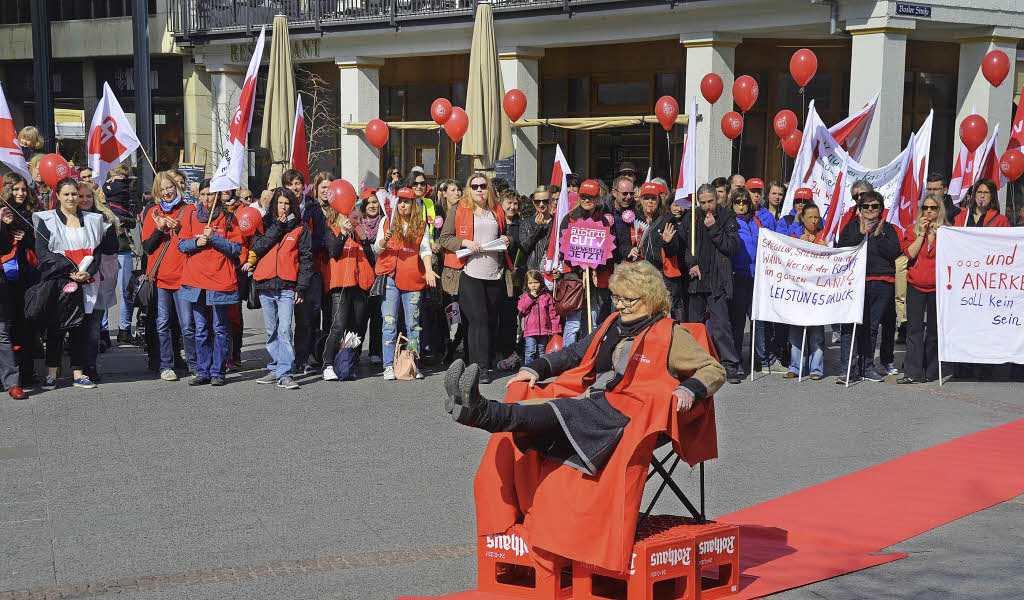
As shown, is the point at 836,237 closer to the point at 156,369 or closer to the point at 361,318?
the point at 361,318

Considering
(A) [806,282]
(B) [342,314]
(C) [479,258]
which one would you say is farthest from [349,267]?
(A) [806,282]

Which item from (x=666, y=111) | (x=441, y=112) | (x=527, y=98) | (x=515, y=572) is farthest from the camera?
(x=527, y=98)

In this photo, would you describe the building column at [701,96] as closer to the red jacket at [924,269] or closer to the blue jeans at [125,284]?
the red jacket at [924,269]

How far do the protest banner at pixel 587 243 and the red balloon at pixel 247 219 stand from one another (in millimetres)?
2972

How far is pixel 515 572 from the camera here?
592cm

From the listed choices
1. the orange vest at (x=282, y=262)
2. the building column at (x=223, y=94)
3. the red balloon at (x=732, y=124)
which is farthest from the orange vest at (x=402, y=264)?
the building column at (x=223, y=94)

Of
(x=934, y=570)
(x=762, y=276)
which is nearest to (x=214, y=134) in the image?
(x=762, y=276)

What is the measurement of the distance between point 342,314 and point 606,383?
6.11 meters

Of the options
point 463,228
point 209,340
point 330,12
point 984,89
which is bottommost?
point 209,340

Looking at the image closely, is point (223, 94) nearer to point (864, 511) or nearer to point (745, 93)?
point (745, 93)

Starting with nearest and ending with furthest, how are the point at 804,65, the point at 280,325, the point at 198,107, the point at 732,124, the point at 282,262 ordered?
the point at 282,262, the point at 280,325, the point at 804,65, the point at 732,124, the point at 198,107

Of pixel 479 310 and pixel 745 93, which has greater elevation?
pixel 745 93

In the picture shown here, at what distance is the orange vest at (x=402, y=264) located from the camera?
11.8 metres

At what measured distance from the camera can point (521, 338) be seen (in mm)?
12969
